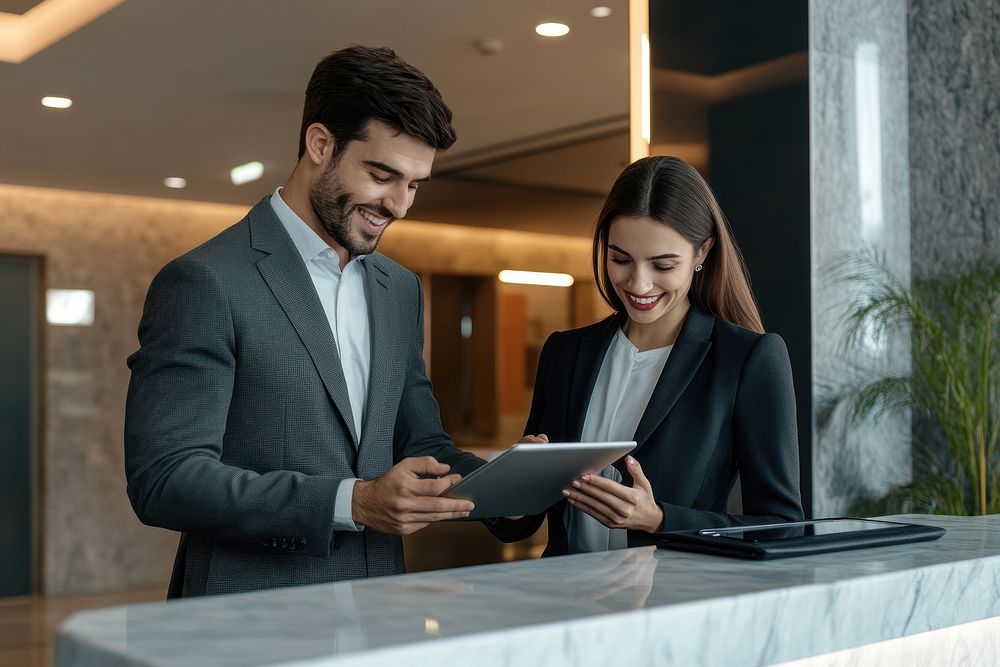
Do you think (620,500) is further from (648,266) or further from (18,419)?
(18,419)

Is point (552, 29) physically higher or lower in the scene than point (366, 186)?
higher

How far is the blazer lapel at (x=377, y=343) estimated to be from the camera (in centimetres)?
202

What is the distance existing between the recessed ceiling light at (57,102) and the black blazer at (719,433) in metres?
4.78

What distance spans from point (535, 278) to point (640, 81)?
6935 mm

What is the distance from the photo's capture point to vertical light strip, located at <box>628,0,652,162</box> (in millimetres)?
4305

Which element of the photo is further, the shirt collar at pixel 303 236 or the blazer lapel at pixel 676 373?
the blazer lapel at pixel 676 373

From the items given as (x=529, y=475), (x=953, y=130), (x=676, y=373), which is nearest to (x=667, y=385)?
(x=676, y=373)

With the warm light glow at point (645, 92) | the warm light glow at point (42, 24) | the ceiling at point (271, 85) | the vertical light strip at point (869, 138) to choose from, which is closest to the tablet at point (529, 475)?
the vertical light strip at point (869, 138)

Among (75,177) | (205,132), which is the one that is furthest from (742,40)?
(75,177)

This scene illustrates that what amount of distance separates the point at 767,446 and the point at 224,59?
4.01 m

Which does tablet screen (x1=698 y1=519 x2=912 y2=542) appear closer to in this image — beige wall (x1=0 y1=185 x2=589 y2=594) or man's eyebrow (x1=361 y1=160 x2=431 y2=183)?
man's eyebrow (x1=361 y1=160 x2=431 y2=183)

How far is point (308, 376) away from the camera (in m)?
1.93

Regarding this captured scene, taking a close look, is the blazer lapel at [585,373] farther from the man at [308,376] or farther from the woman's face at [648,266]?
the man at [308,376]

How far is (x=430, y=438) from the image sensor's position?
2289 mm
